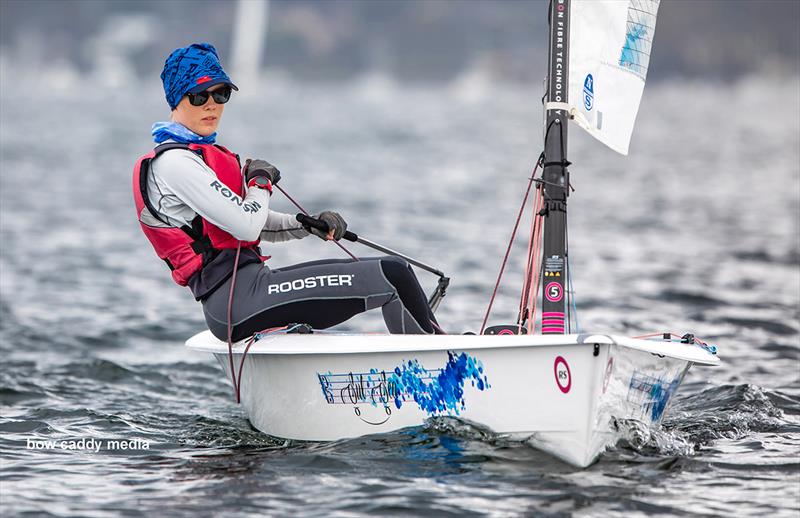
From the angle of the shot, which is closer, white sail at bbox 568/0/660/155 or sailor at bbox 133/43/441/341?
sailor at bbox 133/43/441/341

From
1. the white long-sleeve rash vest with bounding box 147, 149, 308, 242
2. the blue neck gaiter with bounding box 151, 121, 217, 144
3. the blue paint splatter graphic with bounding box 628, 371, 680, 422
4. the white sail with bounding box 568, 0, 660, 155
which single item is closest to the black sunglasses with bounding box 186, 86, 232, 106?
the blue neck gaiter with bounding box 151, 121, 217, 144

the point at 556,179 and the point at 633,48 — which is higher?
the point at 633,48

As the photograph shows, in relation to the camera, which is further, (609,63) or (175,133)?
(609,63)

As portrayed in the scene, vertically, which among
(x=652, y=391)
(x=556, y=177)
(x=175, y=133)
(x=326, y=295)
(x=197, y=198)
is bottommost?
(x=652, y=391)

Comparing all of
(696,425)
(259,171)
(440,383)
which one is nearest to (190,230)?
(259,171)

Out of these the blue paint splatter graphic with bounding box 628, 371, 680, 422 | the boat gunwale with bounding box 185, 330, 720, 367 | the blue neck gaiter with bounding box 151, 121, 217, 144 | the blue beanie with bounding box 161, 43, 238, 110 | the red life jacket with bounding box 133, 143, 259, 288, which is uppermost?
the blue beanie with bounding box 161, 43, 238, 110

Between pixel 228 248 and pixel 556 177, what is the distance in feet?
4.81

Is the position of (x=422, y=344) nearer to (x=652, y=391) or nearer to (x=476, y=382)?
(x=476, y=382)

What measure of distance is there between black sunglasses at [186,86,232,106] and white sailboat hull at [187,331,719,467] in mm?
1071

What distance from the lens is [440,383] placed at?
4.80 metres

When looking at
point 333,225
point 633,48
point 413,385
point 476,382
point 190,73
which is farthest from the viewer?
point 633,48

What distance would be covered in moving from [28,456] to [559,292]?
2.58 meters

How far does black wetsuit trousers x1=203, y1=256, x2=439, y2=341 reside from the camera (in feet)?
16.5

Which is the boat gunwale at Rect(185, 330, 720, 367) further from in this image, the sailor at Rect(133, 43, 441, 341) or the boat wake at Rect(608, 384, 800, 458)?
the boat wake at Rect(608, 384, 800, 458)
